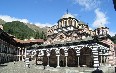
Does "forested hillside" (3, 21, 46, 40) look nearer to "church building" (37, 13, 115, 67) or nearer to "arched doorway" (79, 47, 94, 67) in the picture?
"church building" (37, 13, 115, 67)

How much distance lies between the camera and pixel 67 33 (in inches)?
1997

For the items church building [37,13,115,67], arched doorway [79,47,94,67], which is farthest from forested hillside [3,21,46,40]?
arched doorway [79,47,94,67]

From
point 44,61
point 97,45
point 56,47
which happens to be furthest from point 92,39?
point 44,61

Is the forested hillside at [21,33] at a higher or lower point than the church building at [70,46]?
higher

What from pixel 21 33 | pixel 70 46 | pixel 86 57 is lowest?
pixel 86 57

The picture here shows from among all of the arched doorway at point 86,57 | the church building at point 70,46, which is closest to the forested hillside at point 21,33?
the church building at point 70,46

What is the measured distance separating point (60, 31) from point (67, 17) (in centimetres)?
418

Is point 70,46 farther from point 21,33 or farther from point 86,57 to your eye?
point 21,33

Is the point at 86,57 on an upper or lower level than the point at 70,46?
lower

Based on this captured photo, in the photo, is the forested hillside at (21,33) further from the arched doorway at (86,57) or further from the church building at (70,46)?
the arched doorway at (86,57)

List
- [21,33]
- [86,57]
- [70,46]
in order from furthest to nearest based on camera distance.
Result: [21,33]
[86,57]
[70,46]

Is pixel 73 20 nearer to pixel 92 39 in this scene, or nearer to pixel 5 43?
pixel 5 43

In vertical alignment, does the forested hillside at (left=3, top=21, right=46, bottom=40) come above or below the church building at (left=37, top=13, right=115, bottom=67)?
above

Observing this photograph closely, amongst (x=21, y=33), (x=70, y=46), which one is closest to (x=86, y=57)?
(x=70, y=46)
